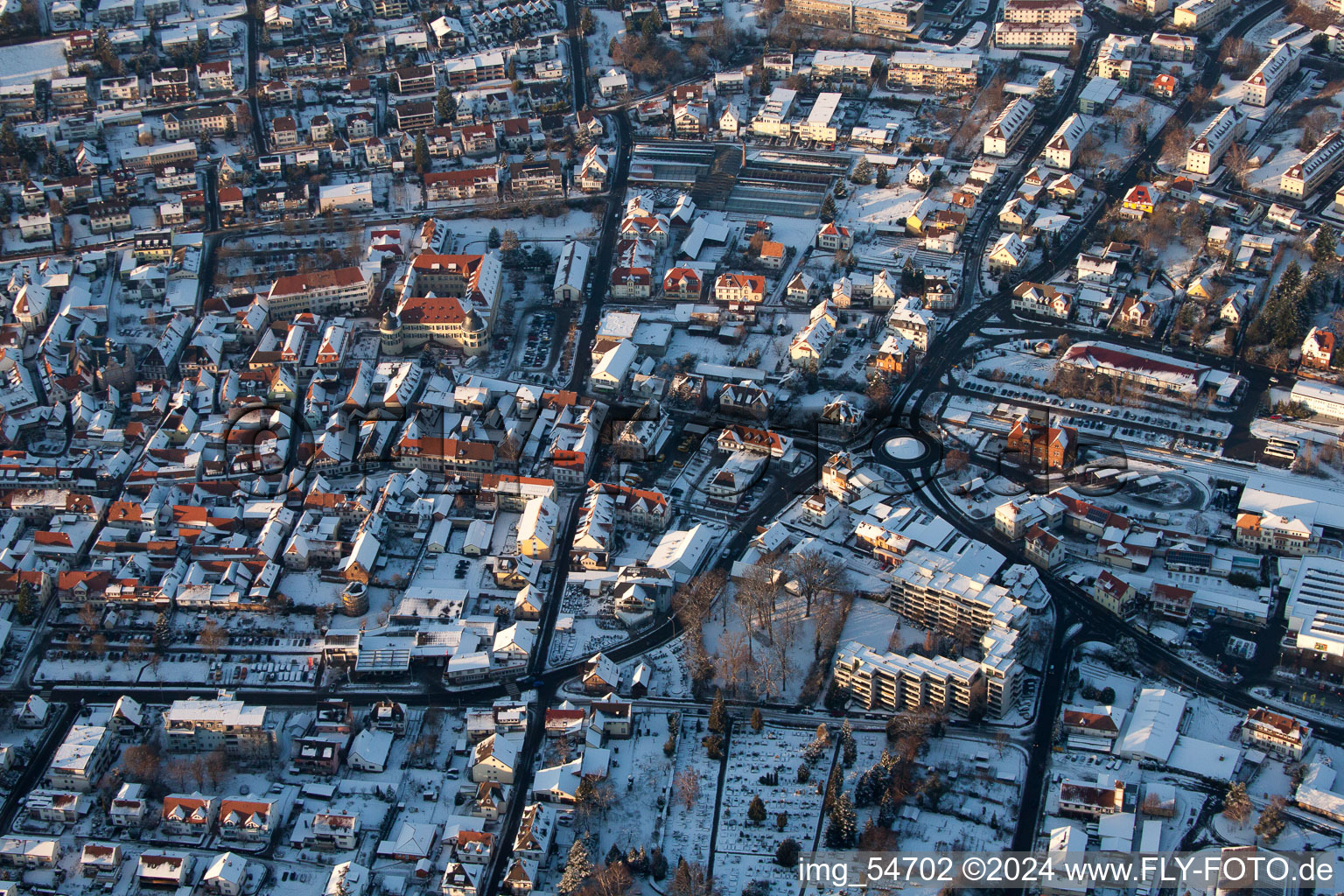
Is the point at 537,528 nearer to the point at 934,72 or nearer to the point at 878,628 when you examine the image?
the point at 878,628

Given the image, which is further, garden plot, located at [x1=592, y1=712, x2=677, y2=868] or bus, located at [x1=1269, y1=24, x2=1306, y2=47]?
bus, located at [x1=1269, y1=24, x2=1306, y2=47]

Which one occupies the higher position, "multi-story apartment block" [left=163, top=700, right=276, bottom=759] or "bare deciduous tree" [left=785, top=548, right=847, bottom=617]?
"bare deciduous tree" [left=785, top=548, right=847, bottom=617]

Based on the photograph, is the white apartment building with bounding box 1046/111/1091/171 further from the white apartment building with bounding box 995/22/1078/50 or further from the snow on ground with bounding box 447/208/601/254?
the snow on ground with bounding box 447/208/601/254

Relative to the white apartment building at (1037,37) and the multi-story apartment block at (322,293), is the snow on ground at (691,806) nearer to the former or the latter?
the multi-story apartment block at (322,293)

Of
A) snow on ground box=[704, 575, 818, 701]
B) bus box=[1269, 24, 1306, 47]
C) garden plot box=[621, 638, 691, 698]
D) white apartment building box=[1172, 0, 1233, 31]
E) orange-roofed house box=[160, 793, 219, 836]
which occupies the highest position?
white apartment building box=[1172, 0, 1233, 31]

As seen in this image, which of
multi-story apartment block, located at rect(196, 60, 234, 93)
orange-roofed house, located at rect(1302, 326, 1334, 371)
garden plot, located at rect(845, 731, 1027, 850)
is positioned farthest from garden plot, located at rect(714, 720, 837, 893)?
multi-story apartment block, located at rect(196, 60, 234, 93)
